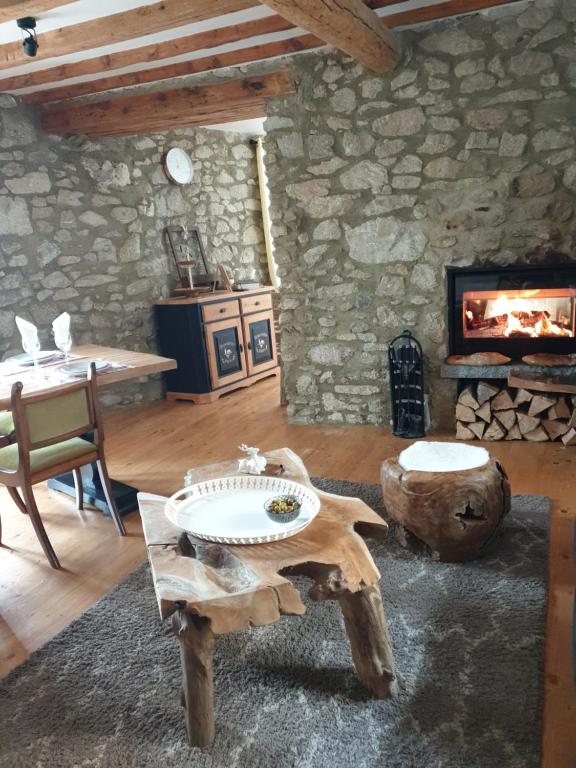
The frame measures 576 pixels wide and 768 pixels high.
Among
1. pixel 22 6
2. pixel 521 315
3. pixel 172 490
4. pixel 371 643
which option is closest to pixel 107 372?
pixel 172 490

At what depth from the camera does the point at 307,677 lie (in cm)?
186

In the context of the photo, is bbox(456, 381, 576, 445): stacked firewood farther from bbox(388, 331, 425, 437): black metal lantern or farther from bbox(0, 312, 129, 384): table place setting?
bbox(0, 312, 129, 384): table place setting

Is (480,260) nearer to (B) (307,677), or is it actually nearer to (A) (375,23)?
(A) (375,23)

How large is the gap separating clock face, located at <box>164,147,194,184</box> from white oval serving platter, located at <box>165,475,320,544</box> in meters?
3.94

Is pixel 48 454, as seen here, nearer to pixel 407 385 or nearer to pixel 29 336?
pixel 29 336

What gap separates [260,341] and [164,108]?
7.62ft

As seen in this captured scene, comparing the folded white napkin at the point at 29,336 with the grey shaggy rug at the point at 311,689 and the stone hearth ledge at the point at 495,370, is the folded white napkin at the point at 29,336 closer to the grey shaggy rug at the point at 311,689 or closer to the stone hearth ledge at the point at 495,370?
the grey shaggy rug at the point at 311,689

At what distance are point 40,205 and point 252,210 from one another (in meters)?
2.38

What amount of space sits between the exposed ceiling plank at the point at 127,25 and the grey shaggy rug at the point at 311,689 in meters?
2.59

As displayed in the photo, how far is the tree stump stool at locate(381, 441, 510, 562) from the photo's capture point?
2.31 metres

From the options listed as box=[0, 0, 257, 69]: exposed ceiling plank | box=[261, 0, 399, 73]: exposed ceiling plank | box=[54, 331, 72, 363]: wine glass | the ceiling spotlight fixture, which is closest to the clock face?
box=[0, 0, 257, 69]: exposed ceiling plank

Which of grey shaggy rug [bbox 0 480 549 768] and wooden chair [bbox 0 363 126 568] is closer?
grey shaggy rug [bbox 0 480 549 768]

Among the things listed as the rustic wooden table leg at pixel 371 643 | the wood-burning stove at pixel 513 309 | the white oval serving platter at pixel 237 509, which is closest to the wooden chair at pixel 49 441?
the white oval serving platter at pixel 237 509

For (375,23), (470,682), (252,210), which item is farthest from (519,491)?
(252,210)
